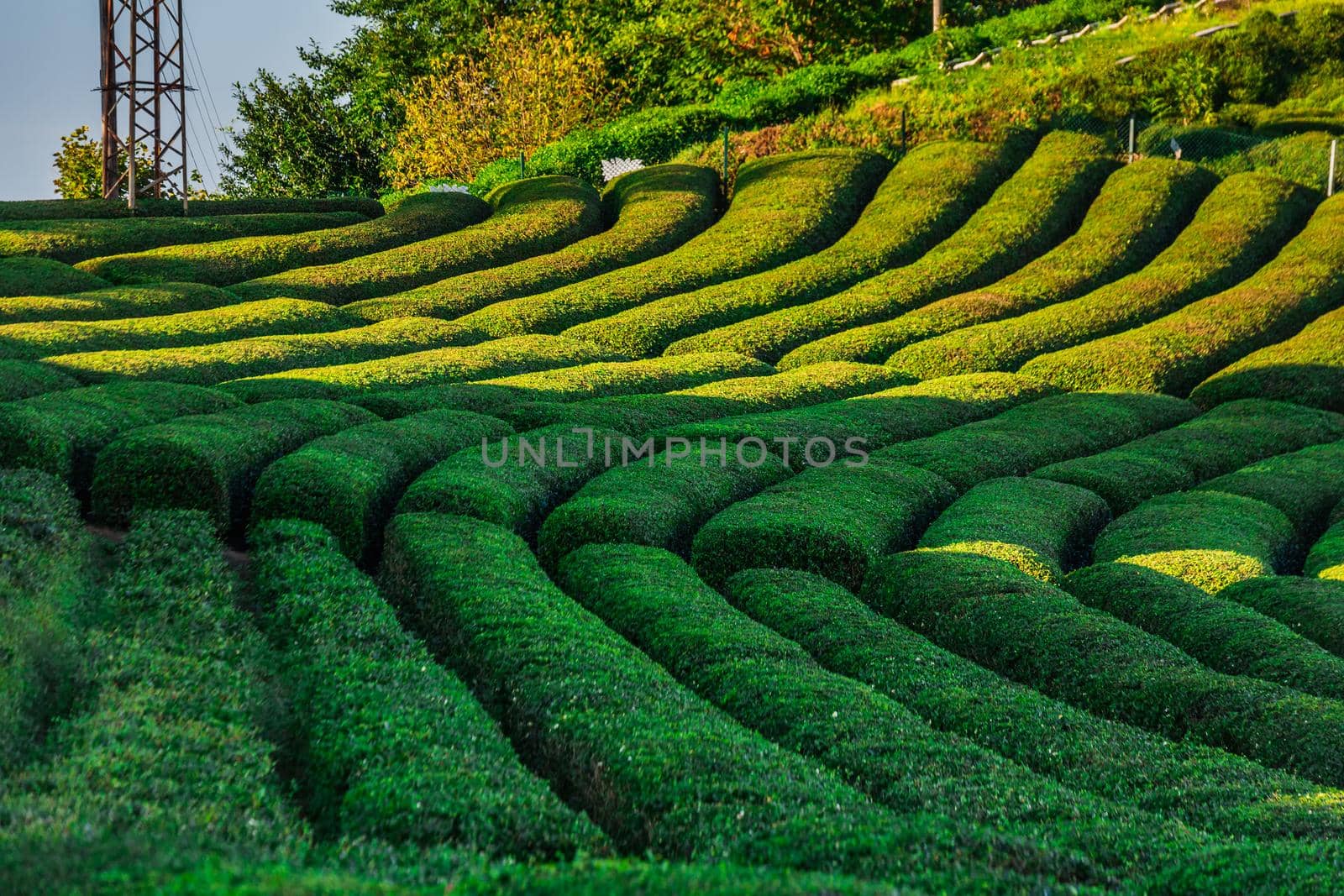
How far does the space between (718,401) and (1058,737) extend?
10972mm

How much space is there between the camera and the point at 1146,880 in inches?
219

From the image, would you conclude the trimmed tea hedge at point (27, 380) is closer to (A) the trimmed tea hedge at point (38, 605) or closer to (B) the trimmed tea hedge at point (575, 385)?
(A) the trimmed tea hedge at point (38, 605)

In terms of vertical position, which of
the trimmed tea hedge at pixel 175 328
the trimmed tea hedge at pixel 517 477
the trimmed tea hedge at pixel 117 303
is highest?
the trimmed tea hedge at pixel 117 303

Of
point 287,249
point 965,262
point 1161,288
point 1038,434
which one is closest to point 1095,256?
point 1161,288

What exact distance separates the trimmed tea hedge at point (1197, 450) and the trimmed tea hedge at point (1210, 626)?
3.88 meters

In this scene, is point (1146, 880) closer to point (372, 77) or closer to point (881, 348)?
point (881, 348)

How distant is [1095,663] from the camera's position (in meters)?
9.18

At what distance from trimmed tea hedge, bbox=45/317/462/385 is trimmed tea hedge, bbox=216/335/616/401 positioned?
0.37 ft

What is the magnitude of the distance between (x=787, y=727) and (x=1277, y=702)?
358 cm

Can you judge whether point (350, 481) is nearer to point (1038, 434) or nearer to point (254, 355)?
point (254, 355)

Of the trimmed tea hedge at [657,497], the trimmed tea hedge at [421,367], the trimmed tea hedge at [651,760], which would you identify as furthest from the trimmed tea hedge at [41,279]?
the trimmed tea hedge at [651,760]

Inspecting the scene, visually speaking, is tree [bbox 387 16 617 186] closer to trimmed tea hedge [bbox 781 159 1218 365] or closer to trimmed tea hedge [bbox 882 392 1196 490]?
trimmed tea hedge [bbox 781 159 1218 365]

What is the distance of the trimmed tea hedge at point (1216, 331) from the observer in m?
21.1

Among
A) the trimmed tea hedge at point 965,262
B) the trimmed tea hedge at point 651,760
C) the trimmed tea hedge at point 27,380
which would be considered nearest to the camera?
the trimmed tea hedge at point 651,760
